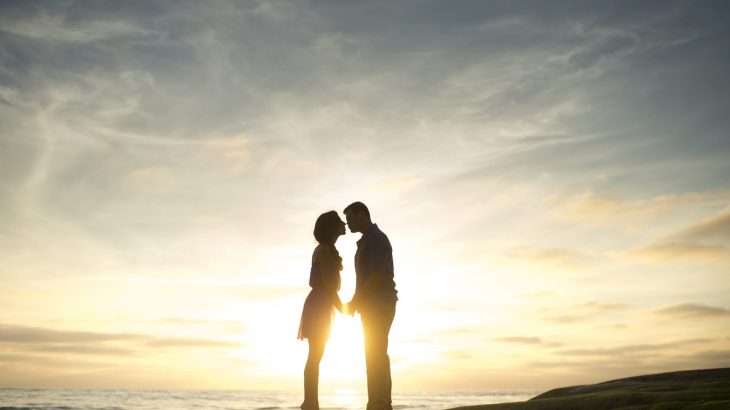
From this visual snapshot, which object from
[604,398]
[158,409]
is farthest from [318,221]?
[158,409]

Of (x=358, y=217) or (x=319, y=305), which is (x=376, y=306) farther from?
(x=358, y=217)

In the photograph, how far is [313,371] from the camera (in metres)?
10.2

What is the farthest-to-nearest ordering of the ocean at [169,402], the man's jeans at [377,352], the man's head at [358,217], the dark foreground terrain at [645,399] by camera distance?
the ocean at [169,402]
the dark foreground terrain at [645,399]
the man's head at [358,217]
the man's jeans at [377,352]

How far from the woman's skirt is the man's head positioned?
1.38m

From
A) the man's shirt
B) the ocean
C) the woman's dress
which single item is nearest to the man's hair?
the man's shirt

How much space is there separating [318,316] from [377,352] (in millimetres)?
1262

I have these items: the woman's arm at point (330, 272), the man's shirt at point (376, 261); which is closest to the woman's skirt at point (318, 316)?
the woman's arm at point (330, 272)

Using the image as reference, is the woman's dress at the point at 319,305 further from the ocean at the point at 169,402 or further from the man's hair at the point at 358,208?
the ocean at the point at 169,402

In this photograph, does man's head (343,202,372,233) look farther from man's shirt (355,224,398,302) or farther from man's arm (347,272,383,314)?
man's arm (347,272,383,314)

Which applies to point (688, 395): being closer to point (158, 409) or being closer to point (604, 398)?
point (604, 398)

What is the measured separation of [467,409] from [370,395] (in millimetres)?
7677

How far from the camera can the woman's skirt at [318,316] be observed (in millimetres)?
10297

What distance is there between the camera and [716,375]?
750 inches

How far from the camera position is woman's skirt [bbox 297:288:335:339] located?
405 inches
